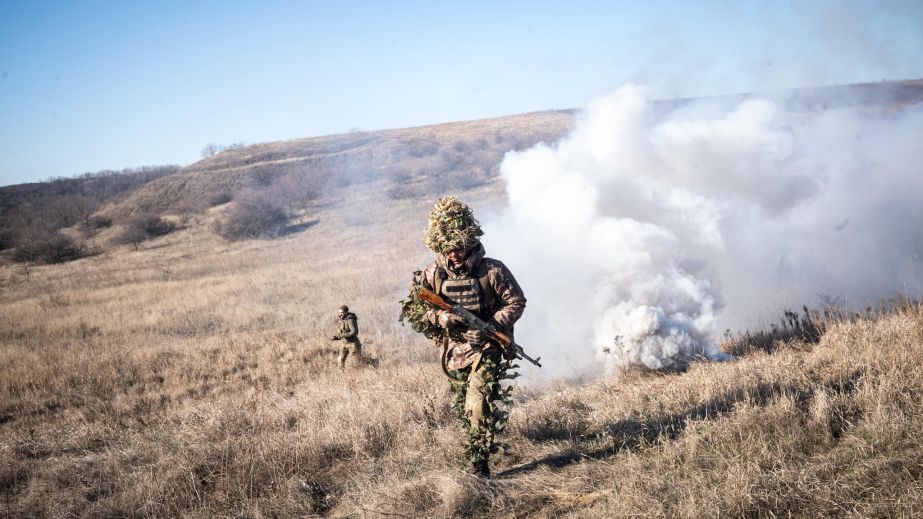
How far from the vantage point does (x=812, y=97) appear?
24500mm

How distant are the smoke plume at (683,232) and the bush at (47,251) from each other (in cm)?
2609

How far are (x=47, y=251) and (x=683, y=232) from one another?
32088 millimetres

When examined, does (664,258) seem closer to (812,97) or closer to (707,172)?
(707,172)

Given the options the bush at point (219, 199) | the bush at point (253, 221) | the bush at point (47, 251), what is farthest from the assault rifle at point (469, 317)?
the bush at point (219, 199)

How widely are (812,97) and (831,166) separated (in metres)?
7.30

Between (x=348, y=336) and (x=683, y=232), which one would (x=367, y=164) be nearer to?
(x=683, y=232)

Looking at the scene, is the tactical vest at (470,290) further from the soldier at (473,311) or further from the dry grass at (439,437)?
the dry grass at (439,437)

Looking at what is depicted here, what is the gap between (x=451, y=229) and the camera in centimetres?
416

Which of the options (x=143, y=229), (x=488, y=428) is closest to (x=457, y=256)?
(x=488, y=428)

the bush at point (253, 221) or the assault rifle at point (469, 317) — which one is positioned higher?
the bush at point (253, 221)

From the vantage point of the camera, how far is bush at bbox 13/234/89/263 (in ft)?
94.8

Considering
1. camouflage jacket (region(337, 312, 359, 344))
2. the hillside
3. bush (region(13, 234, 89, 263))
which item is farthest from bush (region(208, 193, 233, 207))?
camouflage jacket (region(337, 312, 359, 344))

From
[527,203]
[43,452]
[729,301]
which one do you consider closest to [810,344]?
[729,301]

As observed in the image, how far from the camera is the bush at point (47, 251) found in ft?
94.8
